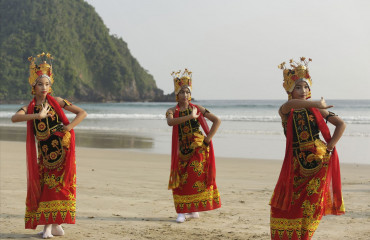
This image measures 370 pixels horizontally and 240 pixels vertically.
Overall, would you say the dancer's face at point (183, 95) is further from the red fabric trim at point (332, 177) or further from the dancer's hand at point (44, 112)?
the red fabric trim at point (332, 177)

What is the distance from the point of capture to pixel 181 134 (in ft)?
21.9

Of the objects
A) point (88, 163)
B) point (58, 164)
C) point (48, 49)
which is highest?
point (48, 49)

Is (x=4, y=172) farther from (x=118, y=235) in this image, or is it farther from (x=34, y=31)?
(x=34, y=31)

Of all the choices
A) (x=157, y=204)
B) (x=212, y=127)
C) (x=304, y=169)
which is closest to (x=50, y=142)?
(x=212, y=127)

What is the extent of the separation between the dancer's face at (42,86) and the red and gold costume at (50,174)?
9 cm

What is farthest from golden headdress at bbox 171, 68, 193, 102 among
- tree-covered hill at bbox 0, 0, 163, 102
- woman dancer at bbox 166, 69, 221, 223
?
tree-covered hill at bbox 0, 0, 163, 102

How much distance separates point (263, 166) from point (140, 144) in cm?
601

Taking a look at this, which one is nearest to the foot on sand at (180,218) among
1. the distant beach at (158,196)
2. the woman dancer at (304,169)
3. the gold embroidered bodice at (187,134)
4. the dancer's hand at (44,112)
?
the distant beach at (158,196)

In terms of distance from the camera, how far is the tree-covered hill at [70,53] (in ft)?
310

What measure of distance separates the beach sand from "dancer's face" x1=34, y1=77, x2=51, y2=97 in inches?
59.9

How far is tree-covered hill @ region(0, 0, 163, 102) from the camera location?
94438 millimetres

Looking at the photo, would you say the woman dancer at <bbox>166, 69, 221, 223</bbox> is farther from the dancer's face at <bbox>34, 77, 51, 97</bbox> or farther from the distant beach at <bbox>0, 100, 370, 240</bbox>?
the dancer's face at <bbox>34, 77, 51, 97</bbox>

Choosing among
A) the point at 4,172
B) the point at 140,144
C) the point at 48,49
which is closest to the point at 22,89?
the point at 48,49

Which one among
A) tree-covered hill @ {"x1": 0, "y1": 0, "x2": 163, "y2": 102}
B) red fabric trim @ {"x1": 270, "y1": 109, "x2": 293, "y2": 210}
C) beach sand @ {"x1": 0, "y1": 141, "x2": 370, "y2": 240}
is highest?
tree-covered hill @ {"x1": 0, "y1": 0, "x2": 163, "y2": 102}
